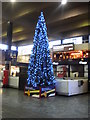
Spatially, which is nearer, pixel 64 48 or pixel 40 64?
pixel 40 64

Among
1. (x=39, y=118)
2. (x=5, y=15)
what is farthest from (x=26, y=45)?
(x=39, y=118)

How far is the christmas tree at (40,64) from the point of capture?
697 cm

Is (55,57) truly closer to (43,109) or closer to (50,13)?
(50,13)

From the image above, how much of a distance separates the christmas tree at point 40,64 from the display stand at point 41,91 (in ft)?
0.63

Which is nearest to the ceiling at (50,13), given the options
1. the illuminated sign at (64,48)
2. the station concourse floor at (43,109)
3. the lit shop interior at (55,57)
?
the lit shop interior at (55,57)

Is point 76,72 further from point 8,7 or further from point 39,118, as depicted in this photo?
point 39,118

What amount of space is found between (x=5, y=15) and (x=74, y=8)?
203 inches

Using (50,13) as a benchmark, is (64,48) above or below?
below

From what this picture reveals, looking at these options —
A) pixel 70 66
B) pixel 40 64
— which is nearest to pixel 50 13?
pixel 70 66

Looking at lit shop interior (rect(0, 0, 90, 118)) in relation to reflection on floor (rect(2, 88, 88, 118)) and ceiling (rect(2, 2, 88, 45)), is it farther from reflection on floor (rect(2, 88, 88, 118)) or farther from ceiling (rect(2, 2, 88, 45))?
reflection on floor (rect(2, 88, 88, 118))

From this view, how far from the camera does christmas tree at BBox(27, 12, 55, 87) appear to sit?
6.97m

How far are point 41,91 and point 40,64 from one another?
1.30 meters

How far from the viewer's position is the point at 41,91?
6.76 meters

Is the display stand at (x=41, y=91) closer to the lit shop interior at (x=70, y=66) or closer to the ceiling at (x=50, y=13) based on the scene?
the lit shop interior at (x=70, y=66)
